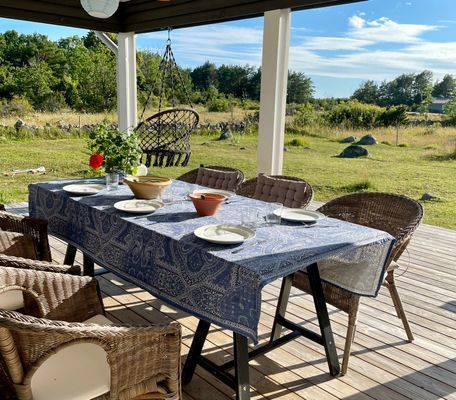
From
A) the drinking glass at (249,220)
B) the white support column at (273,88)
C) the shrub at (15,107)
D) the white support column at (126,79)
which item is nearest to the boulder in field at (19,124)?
the shrub at (15,107)

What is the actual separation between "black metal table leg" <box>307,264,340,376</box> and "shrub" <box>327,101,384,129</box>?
6813 mm

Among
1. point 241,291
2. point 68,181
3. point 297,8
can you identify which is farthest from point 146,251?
point 297,8

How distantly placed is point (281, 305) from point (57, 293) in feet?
4.02

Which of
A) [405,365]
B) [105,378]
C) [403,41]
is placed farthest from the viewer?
[403,41]

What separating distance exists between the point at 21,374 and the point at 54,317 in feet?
1.45

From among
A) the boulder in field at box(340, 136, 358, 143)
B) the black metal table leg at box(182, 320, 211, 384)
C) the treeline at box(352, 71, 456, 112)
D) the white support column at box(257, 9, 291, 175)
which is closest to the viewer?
the black metal table leg at box(182, 320, 211, 384)

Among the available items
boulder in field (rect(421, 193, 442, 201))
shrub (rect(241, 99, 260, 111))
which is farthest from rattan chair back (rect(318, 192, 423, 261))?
shrub (rect(241, 99, 260, 111))

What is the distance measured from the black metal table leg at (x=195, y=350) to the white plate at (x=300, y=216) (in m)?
0.63

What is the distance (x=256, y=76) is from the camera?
28.6 ft

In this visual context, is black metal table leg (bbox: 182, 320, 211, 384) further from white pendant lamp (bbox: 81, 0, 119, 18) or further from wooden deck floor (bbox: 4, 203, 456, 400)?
white pendant lamp (bbox: 81, 0, 119, 18)

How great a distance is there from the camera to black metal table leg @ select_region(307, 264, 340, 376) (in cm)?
209

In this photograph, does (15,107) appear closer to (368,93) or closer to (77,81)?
(77,81)

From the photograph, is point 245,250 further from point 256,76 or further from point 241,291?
point 256,76

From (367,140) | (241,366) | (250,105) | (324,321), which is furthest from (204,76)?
(241,366)
